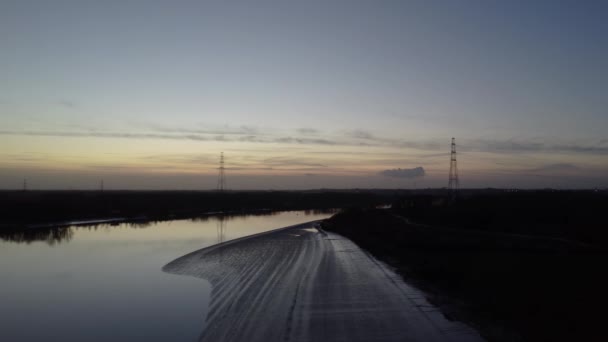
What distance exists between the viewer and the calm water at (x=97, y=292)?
1441 centimetres

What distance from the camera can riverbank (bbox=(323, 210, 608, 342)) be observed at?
12.6m

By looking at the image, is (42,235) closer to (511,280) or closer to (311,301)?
(311,301)

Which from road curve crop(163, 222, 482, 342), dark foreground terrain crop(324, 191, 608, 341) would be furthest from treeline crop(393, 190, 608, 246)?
road curve crop(163, 222, 482, 342)

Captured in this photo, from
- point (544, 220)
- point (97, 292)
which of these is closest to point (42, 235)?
point (97, 292)

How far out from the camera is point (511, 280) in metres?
18.1

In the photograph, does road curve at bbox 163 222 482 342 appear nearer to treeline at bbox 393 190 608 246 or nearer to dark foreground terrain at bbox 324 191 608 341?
dark foreground terrain at bbox 324 191 608 341

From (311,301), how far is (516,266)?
9574 millimetres

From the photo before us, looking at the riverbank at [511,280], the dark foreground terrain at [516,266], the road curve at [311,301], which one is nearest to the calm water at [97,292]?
the road curve at [311,301]

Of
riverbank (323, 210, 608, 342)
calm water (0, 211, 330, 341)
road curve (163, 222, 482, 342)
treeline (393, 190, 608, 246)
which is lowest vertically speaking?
calm water (0, 211, 330, 341)

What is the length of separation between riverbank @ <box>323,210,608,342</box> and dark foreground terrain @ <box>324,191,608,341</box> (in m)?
0.02

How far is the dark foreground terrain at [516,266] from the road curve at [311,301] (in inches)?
44.1

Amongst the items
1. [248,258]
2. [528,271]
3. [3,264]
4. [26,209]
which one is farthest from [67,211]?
[528,271]

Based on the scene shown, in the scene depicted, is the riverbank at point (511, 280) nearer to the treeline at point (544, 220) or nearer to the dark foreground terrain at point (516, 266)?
the dark foreground terrain at point (516, 266)

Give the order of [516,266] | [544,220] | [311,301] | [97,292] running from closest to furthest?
[311,301], [97,292], [516,266], [544,220]
